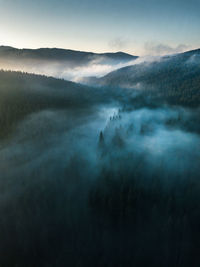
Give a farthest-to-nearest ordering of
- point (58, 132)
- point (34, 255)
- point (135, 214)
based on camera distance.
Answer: point (58, 132) → point (135, 214) → point (34, 255)

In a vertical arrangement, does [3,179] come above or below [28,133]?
below

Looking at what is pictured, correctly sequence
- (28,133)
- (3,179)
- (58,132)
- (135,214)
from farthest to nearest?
1. (58,132)
2. (28,133)
3. (3,179)
4. (135,214)

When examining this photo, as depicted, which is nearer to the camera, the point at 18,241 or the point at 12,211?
the point at 18,241

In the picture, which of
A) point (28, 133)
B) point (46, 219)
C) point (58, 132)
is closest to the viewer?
point (46, 219)

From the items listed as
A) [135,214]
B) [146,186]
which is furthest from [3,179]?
[146,186]

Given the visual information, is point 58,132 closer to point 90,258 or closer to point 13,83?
point 13,83

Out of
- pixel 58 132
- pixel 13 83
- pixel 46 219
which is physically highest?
pixel 13 83

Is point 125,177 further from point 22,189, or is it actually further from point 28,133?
point 28,133

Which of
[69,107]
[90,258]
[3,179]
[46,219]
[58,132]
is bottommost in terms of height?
[90,258]

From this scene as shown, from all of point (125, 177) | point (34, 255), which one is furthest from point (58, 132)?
point (34, 255)
